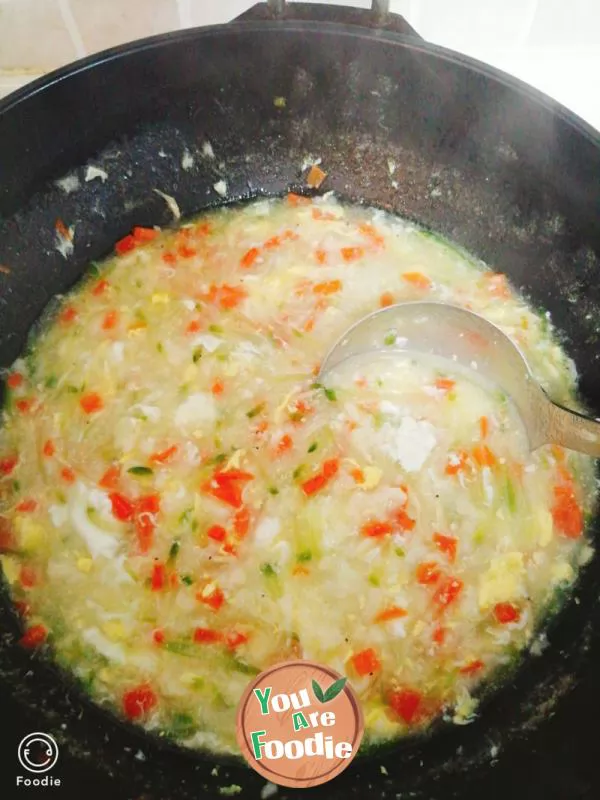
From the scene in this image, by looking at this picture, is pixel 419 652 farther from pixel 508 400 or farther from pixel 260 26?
pixel 260 26

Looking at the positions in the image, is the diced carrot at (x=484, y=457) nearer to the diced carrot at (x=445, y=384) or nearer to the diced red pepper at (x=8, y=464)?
the diced carrot at (x=445, y=384)

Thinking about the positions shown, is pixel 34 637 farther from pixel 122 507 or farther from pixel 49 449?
pixel 49 449

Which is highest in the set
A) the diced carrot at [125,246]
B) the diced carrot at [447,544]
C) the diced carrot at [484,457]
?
the diced carrot at [125,246]

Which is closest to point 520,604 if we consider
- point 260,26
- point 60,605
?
point 60,605

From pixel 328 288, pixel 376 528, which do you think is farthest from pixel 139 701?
pixel 328 288

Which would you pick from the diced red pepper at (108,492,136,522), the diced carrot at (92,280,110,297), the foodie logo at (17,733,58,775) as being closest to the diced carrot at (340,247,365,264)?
the diced carrot at (92,280,110,297)

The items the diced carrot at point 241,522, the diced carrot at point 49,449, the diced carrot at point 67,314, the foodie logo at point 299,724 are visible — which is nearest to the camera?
the foodie logo at point 299,724

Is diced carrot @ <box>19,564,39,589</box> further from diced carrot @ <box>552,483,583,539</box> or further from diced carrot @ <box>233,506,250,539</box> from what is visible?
diced carrot @ <box>552,483,583,539</box>

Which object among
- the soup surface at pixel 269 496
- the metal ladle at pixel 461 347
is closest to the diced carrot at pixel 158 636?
the soup surface at pixel 269 496
